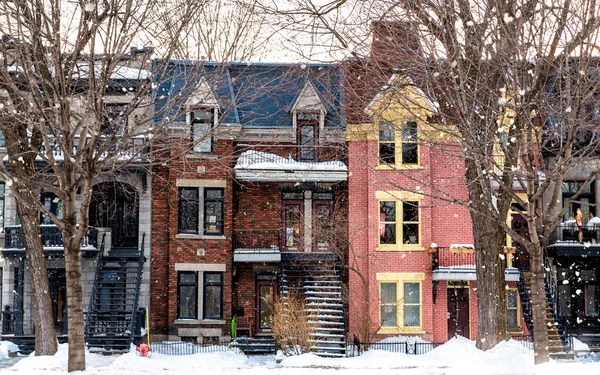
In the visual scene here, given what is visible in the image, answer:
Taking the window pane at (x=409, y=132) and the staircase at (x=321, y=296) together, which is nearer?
the window pane at (x=409, y=132)

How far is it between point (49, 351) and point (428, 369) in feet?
30.2

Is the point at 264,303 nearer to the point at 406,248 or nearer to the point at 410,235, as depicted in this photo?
the point at 406,248

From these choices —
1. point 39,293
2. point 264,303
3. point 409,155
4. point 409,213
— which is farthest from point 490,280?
point 264,303

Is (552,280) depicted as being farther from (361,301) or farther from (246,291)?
(246,291)

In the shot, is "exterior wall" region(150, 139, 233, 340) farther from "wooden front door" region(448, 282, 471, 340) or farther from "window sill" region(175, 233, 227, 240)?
"wooden front door" region(448, 282, 471, 340)

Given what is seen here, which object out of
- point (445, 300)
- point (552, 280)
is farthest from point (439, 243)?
point (552, 280)

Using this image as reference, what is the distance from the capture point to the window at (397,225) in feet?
91.6

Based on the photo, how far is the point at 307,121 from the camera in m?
29.0

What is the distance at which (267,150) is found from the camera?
28797 millimetres

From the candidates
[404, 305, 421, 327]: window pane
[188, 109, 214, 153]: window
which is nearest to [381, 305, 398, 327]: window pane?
[404, 305, 421, 327]: window pane

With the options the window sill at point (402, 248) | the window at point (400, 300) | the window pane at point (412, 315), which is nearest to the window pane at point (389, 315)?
the window at point (400, 300)

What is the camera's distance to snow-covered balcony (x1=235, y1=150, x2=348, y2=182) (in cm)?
2731

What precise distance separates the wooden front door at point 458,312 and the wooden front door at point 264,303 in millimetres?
6602

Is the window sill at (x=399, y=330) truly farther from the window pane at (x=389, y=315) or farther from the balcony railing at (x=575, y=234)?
the balcony railing at (x=575, y=234)
